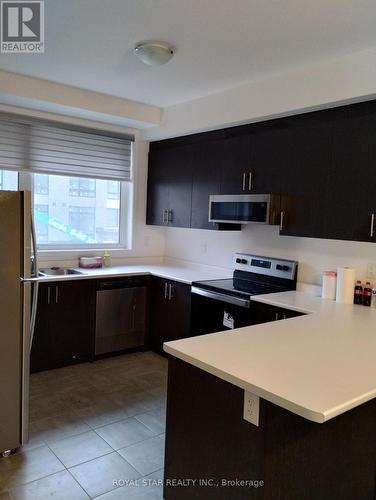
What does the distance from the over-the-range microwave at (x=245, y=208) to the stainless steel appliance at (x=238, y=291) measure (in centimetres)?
49

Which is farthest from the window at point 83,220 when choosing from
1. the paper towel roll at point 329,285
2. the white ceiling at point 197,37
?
the paper towel roll at point 329,285

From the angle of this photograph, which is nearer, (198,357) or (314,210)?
(198,357)

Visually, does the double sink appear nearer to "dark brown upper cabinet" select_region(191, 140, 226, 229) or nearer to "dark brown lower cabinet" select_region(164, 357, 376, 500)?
"dark brown upper cabinet" select_region(191, 140, 226, 229)

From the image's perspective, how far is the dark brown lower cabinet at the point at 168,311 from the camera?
3.81 metres

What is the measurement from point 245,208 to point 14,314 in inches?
76.4

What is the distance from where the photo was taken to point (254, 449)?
4.96 ft

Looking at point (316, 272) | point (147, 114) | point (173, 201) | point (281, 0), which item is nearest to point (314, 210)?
point (316, 272)

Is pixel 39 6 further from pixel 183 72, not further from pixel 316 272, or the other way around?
pixel 316 272

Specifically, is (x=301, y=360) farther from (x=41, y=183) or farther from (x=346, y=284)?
(x=41, y=183)

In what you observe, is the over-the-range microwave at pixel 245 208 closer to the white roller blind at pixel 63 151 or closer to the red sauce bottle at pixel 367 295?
the red sauce bottle at pixel 367 295

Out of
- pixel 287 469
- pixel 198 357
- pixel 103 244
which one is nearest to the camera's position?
pixel 287 469

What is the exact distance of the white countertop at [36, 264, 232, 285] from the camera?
3.76 meters

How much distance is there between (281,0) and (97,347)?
10.5ft

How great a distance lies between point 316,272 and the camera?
3.33m
